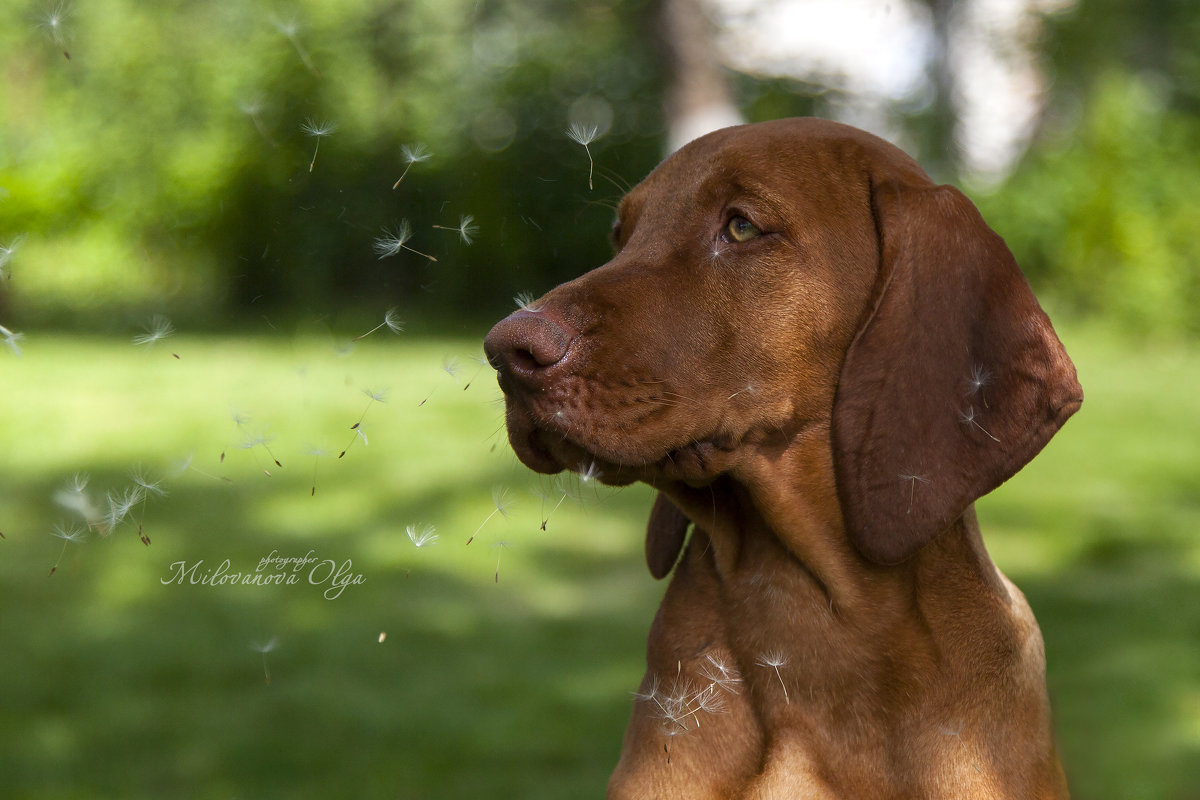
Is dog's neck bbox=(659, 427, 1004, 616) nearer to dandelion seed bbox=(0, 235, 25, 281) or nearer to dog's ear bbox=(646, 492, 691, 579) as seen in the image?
dog's ear bbox=(646, 492, 691, 579)

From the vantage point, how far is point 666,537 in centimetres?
337

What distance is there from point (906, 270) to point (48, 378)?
10268 mm

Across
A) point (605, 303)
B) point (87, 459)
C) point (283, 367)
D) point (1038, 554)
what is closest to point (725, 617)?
point (605, 303)

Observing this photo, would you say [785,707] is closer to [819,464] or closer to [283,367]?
[819,464]

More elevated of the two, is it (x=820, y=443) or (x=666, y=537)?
(x=820, y=443)

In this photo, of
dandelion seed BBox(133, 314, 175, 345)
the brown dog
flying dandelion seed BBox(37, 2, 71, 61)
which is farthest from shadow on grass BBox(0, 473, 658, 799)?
flying dandelion seed BBox(37, 2, 71, 61)

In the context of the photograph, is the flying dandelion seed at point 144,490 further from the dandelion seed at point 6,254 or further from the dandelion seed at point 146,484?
the dandelion seed at point 6,254

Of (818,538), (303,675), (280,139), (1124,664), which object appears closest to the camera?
(818,538)

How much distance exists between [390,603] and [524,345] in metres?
4.53

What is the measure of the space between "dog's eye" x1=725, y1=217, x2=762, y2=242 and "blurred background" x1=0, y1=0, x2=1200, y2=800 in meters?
0.50

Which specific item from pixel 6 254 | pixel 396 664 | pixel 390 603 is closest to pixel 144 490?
pixel 390 603

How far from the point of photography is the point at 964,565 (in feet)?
9.43

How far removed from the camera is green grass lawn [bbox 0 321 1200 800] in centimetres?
483

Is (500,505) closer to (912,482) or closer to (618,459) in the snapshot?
(618,459)
